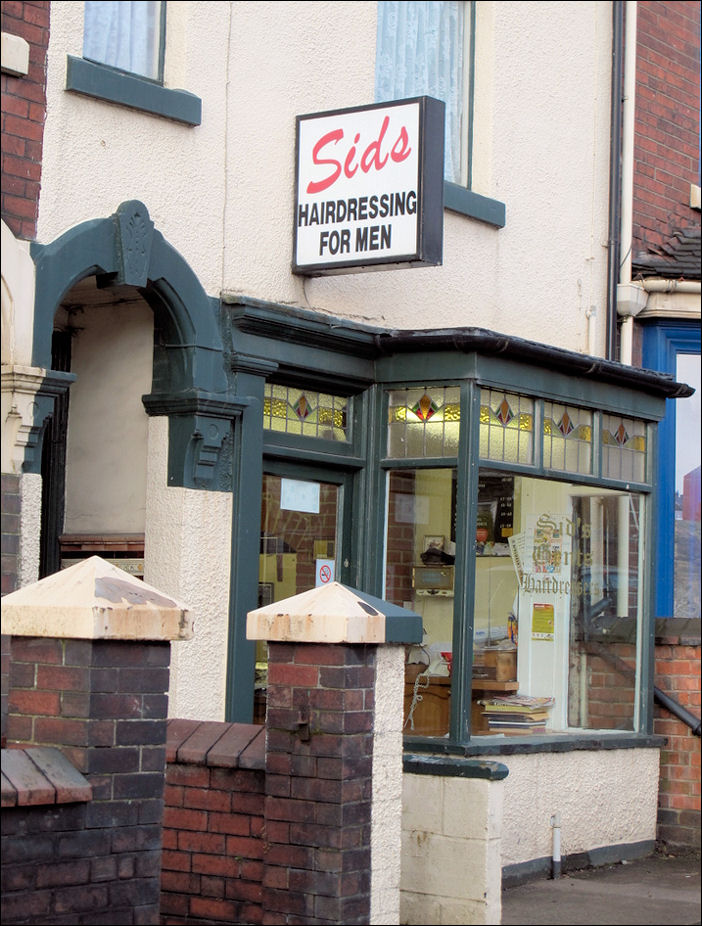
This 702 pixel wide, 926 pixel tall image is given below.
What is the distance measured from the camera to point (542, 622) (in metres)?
9.78

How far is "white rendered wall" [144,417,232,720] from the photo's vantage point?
7852 millimetres

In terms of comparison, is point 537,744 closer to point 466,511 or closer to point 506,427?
point 466,511

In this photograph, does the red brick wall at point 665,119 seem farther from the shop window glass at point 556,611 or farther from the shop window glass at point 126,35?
the shop window glass at point 126,35

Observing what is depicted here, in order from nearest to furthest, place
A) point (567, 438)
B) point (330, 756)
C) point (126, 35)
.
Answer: point (330, 756) → point (126, 35) → point (567, 438)

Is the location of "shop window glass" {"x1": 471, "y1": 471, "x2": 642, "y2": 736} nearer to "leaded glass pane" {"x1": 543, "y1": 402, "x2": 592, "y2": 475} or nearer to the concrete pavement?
"leaded glass pane" {"x1": 543, "y1": 402, "x2": 592, "y2": 475}

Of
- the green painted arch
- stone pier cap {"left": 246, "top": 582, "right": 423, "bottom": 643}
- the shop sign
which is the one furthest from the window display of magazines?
stone pier cap {"left": 246, "top": 582, "right": 423, "bottom": 643}

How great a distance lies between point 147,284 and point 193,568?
59.6 inches

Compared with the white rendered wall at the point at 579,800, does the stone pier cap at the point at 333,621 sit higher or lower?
higher

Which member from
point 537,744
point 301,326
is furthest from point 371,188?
point 537,744

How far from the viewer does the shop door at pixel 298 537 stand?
8.55 m

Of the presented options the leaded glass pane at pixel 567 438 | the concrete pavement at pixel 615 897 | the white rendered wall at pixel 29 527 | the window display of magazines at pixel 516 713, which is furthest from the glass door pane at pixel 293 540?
the concrete pavement at pixel 615 897

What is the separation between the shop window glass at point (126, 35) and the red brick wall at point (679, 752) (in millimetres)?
5347

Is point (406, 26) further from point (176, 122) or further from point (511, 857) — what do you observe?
point (511, 857)

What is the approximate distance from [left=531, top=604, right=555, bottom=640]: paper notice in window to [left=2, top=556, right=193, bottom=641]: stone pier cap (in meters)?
4.48
